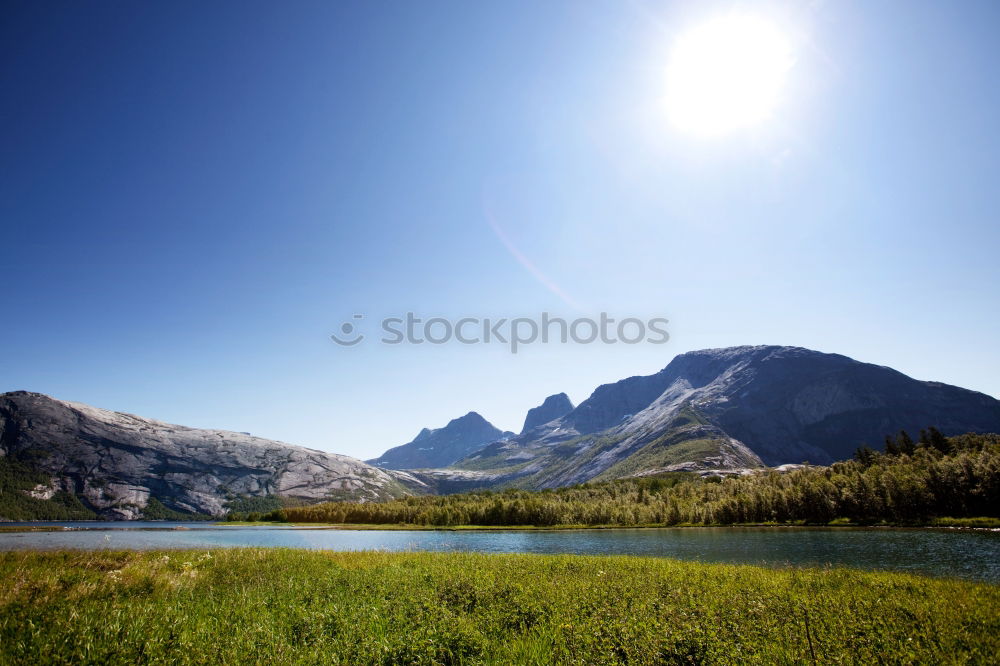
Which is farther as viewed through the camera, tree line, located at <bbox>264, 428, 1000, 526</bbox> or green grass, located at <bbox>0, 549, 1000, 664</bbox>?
tree line, located at <bbox>264, 428, 1000, 526</bbox>

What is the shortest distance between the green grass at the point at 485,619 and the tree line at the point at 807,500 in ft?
330

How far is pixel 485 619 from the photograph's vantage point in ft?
59.4

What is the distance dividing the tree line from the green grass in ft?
330

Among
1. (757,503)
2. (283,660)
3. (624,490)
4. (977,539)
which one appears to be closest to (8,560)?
(283,660)

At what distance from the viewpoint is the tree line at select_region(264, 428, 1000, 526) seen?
97.9 m

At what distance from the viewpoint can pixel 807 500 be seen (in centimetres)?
11831

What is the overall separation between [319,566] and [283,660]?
25.5 meters

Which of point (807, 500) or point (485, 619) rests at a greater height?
point (485, 619)

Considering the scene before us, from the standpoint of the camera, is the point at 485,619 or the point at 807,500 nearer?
the point at 485,619

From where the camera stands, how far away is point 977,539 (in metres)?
63.2

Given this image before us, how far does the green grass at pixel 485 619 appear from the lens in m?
13.5

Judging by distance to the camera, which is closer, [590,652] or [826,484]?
[590,652]

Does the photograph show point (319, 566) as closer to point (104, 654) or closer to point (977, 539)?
point (104, 654)

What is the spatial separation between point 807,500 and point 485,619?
439ft
